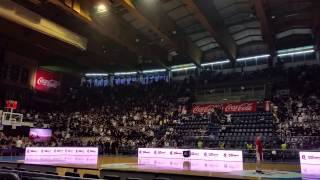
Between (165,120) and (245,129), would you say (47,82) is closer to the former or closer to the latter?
(165,120)

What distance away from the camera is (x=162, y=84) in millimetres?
34656

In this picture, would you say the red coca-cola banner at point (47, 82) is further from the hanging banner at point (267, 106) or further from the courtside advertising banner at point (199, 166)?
the courtside advertising banner at point (199, 166)

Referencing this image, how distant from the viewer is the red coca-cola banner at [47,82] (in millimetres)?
34906

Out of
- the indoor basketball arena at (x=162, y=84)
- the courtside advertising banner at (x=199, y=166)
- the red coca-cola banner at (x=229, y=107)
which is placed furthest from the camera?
the red coca-cola banner at (x=229, y=107)

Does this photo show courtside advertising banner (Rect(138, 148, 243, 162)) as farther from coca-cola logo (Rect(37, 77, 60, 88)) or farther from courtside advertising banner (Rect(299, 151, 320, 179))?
coca-cola logo (Rect(37, 77, 60, 88))

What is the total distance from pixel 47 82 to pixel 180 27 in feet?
57.0

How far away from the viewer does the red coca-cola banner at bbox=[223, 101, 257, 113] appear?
87.5ft

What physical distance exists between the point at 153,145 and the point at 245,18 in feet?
41.2

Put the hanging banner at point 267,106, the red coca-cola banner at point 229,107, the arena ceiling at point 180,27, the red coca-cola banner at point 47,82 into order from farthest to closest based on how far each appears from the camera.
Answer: the red coca-cola banner at point 47,82
the red coca-cola banner at point 229,107
the hanging banner at point 267,106
the arena ceiling at point 180,27

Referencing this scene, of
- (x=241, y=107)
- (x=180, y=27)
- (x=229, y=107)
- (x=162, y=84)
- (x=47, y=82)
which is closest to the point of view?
(x=241, y=107)

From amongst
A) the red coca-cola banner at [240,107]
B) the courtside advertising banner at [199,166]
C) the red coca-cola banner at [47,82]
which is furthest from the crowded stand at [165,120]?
the courtside advertising banner at [199,166]

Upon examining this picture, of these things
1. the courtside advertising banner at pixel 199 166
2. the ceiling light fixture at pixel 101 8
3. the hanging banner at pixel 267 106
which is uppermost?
the ceiling light fixture at pixel 101 8

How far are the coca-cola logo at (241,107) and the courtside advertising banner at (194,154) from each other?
10.4 meters

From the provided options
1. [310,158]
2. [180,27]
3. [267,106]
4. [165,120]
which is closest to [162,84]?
[165,120]
